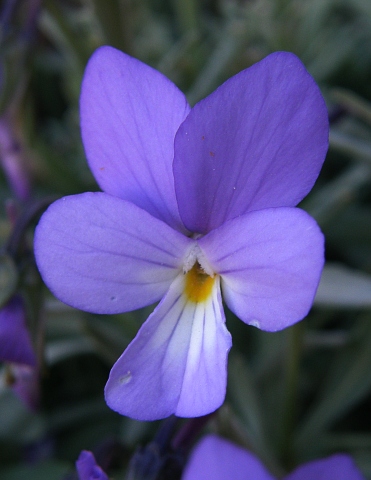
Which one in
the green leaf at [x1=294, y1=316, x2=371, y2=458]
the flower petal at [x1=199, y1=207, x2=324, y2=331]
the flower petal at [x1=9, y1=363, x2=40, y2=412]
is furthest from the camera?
the green leaf at [x1=294, y1=316, x2=371, y2=458]

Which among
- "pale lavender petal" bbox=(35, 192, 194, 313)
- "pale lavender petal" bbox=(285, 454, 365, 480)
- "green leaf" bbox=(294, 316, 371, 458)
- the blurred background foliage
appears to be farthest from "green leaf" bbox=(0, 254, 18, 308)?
"green leaf" bbox=(294, 316, 371, 458)

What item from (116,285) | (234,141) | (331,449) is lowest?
(331,449)

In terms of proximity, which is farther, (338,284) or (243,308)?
(338,284)

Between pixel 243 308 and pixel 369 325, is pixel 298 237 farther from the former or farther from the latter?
pixel 369 325

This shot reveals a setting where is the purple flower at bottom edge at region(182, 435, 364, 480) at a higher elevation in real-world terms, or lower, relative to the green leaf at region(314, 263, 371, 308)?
higher

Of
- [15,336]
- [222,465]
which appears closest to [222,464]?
[222,465]

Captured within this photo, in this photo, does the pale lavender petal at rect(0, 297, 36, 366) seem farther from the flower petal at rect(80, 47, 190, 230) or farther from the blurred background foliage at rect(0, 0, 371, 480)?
the flower petal at rect(80, 47, 190, 230)

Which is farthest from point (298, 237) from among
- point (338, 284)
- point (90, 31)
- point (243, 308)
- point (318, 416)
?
point (90, 31)

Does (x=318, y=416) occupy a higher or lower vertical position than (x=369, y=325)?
lower
